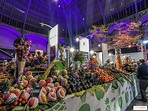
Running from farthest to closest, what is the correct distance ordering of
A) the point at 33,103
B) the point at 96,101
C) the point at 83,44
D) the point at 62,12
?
the point at 62,12, the point at 83,44, the point at 96,101, the point at 33,103

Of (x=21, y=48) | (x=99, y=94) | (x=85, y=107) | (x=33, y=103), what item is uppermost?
(x=21, y=48)

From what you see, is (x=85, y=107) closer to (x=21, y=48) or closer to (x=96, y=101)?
(x=96, y=101)

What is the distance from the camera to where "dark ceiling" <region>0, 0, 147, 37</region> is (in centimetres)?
1891

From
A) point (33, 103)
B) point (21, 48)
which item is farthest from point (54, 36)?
point (33, 103)

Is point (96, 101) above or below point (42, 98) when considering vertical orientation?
below

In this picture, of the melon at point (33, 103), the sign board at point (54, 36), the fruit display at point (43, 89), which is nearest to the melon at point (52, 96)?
the fruit display at point (43, 89)

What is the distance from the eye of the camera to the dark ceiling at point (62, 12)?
18.9m

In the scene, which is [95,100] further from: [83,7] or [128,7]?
[83,7]

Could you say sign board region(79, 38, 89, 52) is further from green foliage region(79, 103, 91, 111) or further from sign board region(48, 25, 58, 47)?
green foliage region(79, 103, 91, 111)

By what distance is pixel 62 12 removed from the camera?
101 feet

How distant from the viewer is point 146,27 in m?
14.3

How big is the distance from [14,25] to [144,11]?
2003 cm

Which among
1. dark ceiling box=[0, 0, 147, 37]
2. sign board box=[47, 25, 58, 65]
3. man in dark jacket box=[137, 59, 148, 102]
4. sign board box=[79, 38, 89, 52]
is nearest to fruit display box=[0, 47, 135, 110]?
sign board box=[47, 25, 58, 65]

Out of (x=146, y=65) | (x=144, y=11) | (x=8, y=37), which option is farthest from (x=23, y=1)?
(x=146, y=65)
